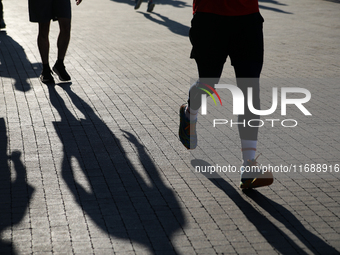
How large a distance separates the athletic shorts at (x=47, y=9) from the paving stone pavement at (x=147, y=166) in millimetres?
946

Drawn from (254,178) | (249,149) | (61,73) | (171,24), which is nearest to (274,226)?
(254,178)

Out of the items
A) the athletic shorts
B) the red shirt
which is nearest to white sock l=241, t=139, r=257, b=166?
the red shirt

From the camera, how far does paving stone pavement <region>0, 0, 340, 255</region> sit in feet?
10.6

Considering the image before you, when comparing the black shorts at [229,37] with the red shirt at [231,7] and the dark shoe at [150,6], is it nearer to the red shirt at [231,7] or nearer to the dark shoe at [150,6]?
the red shirt at [231,7]

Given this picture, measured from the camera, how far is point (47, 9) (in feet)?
22.6

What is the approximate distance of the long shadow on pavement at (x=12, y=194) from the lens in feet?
11.0

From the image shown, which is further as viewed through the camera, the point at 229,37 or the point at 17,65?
the point at 17,65

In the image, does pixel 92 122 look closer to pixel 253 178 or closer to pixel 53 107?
pixel 53 107

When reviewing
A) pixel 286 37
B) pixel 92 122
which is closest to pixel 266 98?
pixel 92 122

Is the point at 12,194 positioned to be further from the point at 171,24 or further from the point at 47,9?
the point at 171,24

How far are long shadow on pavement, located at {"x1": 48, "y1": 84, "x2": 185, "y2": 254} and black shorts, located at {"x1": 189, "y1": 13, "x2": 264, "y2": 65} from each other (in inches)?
44.7

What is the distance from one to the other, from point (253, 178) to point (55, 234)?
1541mm

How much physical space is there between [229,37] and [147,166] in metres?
1.33

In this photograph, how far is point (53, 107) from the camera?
20.0 ft
